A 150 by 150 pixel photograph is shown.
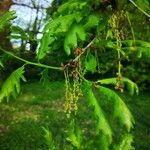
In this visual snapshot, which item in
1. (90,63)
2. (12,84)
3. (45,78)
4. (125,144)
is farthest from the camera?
(125,144)

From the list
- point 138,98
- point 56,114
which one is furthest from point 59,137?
point 138,98

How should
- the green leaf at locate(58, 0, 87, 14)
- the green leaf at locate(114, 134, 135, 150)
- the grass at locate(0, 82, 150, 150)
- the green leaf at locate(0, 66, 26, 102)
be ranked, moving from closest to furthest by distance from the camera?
Result: the green leaf at locate(58, 0, 87, 14), the green leaf at locate(0, 66, 26, 102), the green leaf at locate(114, 134, 135, 150), the grass at locate(0, 82, 150, 150)

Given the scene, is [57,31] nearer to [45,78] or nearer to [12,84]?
[12,84]

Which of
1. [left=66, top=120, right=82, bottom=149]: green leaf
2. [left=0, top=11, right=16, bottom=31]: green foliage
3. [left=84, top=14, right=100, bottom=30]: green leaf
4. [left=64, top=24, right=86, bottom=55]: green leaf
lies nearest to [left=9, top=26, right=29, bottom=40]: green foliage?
[left=0, top=11, right=16, bottom=31]: green foliage

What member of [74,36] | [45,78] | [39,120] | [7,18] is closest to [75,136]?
[45,78]

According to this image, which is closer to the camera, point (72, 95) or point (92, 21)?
point (92, 21)

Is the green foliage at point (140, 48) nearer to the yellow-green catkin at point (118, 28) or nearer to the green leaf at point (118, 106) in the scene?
the yellow-green catkin at point (118, 28)

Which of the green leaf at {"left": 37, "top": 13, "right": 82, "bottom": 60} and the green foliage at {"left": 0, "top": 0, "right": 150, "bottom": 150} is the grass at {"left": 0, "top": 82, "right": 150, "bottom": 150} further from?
the green leaf at {"left": 37, "top": 13, "right": 82, "bottom": 60}
